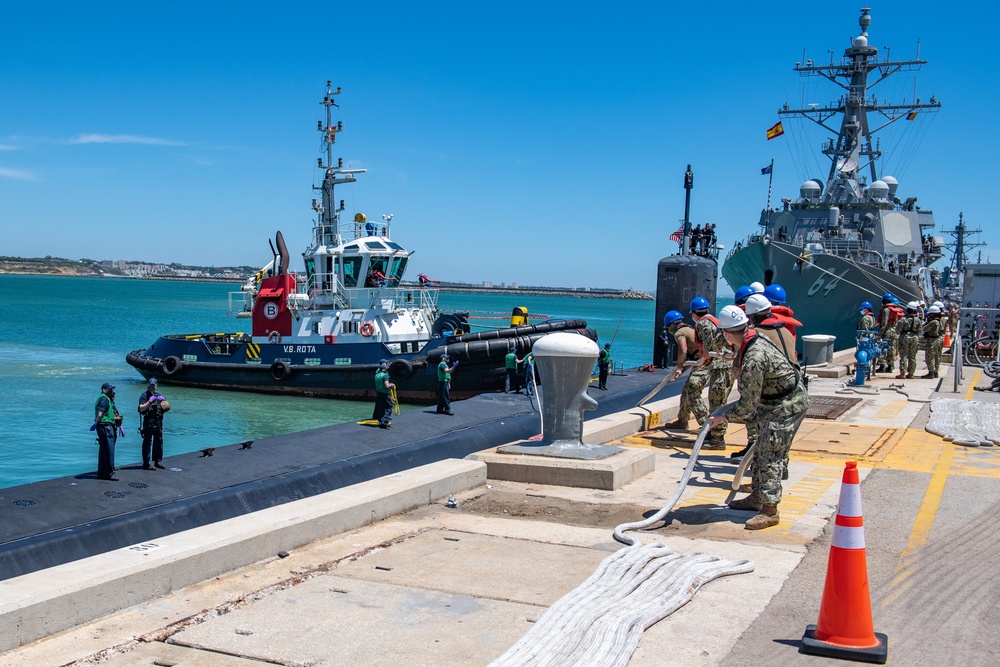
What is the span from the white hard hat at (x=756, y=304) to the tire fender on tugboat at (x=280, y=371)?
869 inches

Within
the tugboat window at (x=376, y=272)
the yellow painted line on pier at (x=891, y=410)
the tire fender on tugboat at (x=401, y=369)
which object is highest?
the tugboat window at (x=376, y=272)

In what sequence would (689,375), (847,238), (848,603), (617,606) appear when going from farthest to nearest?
(847,238), (689,375), (617,606), (848,603)

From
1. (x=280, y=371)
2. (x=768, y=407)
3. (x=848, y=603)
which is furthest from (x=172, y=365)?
(x=848, y=603)

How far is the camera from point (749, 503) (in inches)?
282

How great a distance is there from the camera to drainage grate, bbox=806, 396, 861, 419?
44.5ft

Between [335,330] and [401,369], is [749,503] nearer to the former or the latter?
[401,369]

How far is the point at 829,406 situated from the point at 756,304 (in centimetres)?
777

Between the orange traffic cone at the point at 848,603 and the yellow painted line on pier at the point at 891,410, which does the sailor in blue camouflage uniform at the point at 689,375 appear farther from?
the orange traffic cone at the point at 848,603

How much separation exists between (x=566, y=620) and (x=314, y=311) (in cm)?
2517

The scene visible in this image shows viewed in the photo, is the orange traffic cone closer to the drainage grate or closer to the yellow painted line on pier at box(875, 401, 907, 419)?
the drainage grate

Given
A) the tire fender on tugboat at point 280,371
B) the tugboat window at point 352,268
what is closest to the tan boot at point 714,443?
the tire fender on tugboat at point 280,371

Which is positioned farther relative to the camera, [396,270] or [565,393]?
[396,270]

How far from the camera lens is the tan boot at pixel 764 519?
6.75 metres

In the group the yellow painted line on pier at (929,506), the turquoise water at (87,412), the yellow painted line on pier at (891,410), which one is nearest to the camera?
the yellow painted line on pier at (929,506)
